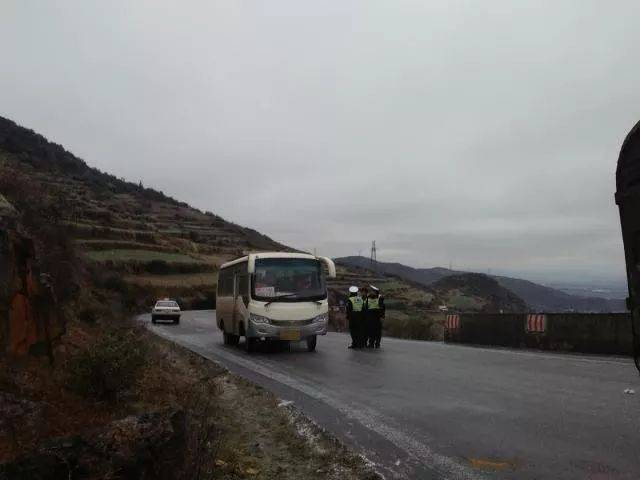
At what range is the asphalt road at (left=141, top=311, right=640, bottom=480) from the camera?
5.62 metres

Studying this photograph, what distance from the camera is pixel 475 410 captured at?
7.99m

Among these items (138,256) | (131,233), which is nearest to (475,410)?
(138,256)

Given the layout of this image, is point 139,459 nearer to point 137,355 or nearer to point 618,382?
point 137,355

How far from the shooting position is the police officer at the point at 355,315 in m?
17.7

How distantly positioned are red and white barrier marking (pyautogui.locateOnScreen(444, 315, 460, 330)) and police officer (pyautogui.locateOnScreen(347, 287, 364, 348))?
167 inches

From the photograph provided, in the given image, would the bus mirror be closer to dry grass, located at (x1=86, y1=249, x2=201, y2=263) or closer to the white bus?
the white bus

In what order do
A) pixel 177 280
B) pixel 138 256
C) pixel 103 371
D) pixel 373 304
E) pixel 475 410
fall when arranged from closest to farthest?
pixel 103 371, pixel 475 410, pixel 373 304, pixel 177 280, pixel 138 256

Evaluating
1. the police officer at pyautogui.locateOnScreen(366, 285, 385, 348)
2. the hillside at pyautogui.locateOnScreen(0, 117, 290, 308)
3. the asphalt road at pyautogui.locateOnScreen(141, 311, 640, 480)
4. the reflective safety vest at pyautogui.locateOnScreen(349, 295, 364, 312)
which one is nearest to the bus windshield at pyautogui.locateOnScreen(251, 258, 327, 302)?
the reflective safety vest at pyautogui.locateOnScreen(349, 295, 364, 312)

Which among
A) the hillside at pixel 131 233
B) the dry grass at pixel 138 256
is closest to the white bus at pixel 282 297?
the hillside at pixel 131 233

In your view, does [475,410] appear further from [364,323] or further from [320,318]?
[364,323]

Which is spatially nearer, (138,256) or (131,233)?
(138,256)

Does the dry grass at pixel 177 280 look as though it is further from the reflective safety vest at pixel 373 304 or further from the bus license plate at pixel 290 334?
the bus license plate at pixel 290 334

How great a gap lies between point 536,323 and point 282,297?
716 centimetres

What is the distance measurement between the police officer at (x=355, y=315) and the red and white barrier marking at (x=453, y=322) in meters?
4.24
